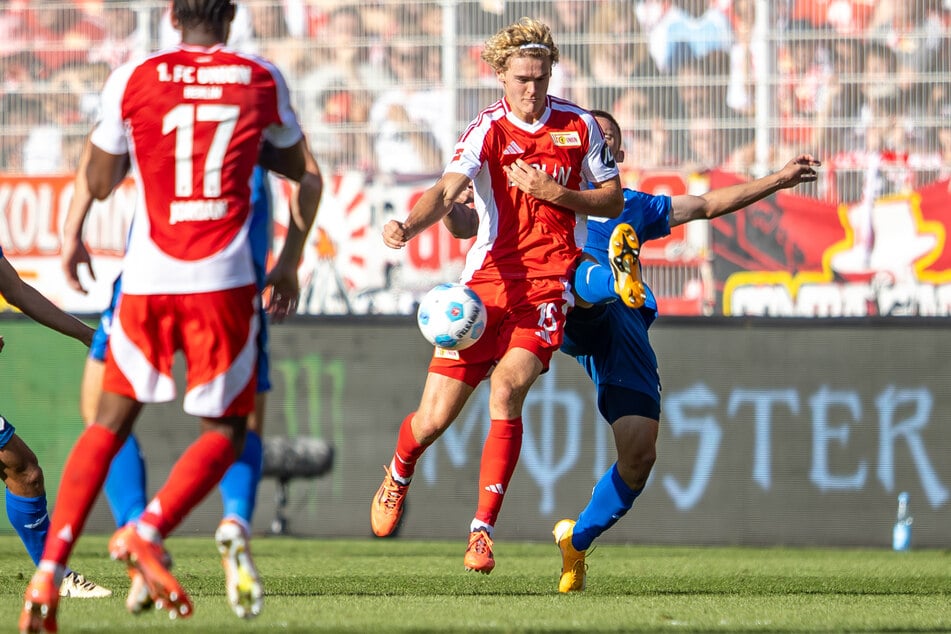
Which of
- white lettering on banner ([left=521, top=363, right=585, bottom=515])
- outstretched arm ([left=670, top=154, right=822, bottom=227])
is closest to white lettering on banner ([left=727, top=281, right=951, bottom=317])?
white lettering on banner ([left=521, top=363, right=585, bottom=515])

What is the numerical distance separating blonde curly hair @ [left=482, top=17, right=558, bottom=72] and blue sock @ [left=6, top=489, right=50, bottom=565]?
9.58 ft

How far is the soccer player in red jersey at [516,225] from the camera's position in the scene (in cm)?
702

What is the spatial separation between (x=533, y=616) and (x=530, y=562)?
431cm

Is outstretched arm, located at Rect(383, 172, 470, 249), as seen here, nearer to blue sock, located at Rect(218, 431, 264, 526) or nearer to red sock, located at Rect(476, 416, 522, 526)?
red sock, located at Rect(476, 416, 522, 526)

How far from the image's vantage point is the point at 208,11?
517 cm

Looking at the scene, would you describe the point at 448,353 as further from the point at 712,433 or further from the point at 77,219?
the point at 712,433

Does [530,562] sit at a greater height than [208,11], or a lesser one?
lesser

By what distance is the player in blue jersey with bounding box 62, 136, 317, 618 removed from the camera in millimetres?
4988

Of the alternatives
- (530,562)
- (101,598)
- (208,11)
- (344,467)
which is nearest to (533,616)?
(101,598)

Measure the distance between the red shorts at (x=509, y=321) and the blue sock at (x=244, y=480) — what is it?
1.80m

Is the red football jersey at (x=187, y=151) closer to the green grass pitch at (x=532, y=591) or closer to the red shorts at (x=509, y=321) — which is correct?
the green grass pitch at (x=532, y=591)

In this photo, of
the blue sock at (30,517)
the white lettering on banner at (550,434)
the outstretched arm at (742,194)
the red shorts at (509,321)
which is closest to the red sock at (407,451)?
the red shorts at (509,321)

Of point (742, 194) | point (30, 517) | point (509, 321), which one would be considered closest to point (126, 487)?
point (30, 517)

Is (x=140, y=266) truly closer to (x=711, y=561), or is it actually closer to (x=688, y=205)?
(x=688, y=205)
